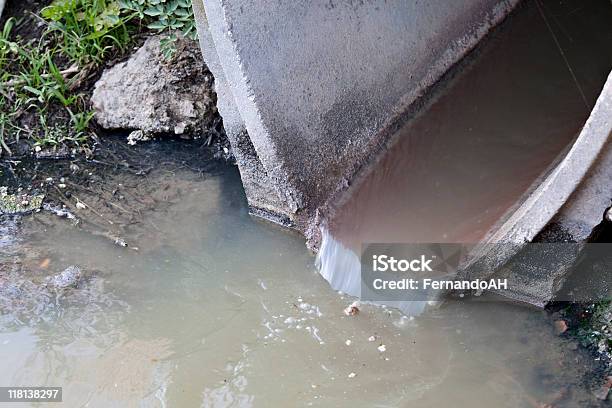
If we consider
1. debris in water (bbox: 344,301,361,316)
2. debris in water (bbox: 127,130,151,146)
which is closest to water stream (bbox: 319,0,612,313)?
debris in water (bbox: 344,301,361,316)

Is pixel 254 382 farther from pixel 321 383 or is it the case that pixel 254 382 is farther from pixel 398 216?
pixel 398 216

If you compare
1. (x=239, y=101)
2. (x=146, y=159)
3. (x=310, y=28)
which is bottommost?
(x=146, y=159)

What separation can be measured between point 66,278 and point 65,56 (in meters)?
1.82

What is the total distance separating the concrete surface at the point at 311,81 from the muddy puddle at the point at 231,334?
406mm

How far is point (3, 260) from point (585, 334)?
3.04 m

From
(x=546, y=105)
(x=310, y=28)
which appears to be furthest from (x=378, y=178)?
(x=546, y=105)

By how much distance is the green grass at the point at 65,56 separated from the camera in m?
5.02

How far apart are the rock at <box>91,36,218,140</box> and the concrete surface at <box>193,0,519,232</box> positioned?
0.67m

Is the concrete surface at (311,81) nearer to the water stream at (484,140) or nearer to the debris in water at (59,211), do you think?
the water stream at (484,140)

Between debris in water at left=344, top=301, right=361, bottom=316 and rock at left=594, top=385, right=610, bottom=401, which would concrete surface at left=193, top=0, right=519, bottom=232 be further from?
rock at left=594, top=385, right=610, bottom=401

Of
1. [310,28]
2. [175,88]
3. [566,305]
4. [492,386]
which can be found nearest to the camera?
[492,386]

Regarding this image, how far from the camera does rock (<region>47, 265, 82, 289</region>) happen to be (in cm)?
412

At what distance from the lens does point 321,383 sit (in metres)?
3.57

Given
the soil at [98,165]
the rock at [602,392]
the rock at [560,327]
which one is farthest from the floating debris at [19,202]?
the rock at [602,392]
